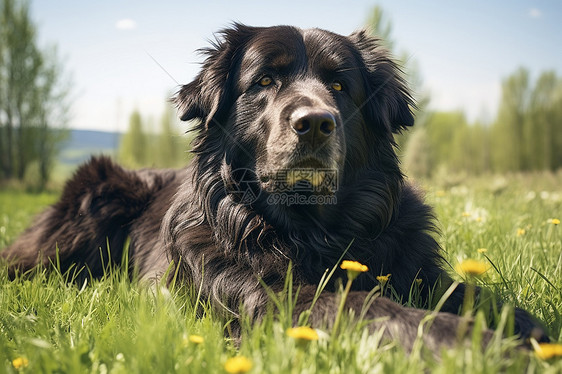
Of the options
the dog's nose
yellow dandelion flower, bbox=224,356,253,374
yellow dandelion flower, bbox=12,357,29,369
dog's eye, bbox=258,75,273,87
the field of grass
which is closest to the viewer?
yellow dandelion flower, bbox=224,356,253,374

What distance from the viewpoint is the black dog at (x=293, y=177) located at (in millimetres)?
2389

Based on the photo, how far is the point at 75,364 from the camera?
133 cm

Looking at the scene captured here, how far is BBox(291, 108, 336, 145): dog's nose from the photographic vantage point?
7.41 feet

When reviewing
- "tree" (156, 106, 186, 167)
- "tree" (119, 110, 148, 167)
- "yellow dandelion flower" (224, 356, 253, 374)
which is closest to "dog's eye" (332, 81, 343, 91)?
"yellow dandelion flower" (224, 356, 253, 374)

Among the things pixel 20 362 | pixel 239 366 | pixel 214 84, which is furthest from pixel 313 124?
pixel 20 362

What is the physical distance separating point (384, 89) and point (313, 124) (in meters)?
0.94

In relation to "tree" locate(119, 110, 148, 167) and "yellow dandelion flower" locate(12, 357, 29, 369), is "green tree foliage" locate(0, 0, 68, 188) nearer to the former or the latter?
"tree" locate(119, 110, 148, 167)

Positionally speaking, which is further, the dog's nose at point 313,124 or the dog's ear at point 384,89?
the dog's ear at point 384,89

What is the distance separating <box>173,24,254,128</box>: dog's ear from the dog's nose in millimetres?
683

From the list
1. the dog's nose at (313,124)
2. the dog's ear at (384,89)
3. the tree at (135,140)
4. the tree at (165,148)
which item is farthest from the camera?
the tree at (135,140)
